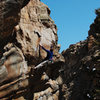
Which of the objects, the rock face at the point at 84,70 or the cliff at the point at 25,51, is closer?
the cliff at the point at 25,51

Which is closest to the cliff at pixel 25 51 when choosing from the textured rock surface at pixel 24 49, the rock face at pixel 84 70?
the textured rock surface at pixel 24 49

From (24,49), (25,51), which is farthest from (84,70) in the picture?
(24,49)

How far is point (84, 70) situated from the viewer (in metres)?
36.2

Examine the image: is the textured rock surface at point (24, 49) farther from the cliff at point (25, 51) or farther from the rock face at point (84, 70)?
the rock face at point (84, 70)

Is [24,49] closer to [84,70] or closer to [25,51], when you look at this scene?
[25,51]

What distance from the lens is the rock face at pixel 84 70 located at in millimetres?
30934

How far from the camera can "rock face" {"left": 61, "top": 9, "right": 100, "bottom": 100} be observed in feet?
101

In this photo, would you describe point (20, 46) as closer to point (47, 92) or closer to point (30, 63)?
point (30, 63)

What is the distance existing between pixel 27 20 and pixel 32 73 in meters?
5.91

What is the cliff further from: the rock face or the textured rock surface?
the rock face

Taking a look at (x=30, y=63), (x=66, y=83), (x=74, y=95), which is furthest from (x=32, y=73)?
(x=66, y=83)

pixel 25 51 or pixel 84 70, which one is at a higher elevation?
pixel 84 70

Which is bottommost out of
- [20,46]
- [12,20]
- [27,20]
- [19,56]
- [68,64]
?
[19,56]

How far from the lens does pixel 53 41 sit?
22.4 m
